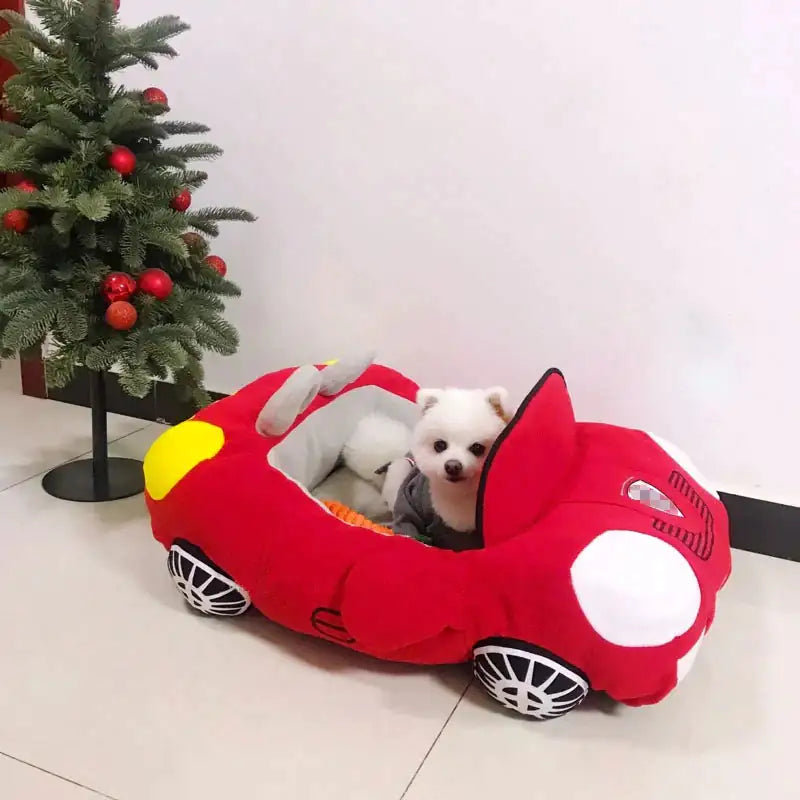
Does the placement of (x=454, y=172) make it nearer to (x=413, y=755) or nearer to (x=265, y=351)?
(x=265, y=351)

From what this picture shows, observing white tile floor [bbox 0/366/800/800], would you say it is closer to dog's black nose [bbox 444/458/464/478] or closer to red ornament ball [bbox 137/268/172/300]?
dog's black nose [bbox 444/458/464/478]

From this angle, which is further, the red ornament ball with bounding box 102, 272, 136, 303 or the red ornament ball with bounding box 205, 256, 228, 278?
the red ornament ball with bounding box 205, 256, 228, 278

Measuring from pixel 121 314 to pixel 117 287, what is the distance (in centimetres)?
6

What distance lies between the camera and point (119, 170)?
1569mm

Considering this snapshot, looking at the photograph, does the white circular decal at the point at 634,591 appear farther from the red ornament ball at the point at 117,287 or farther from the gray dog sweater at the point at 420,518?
the red ornament ball at the point at 117,287

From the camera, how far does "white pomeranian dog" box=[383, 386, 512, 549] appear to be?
142 cm

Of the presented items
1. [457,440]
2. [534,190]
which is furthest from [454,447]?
[534,190]

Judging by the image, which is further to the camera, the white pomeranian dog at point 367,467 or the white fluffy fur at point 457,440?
the white pomeranian dog at point 367,467

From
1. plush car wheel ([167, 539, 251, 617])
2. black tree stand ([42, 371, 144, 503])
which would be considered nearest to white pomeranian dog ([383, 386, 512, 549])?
plush car wheel ([167, 539, 251, 617])

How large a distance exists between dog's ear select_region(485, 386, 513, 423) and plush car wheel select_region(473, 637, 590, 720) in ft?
1.41

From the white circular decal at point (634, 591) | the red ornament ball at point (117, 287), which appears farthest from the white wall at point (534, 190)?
the white circular decal at point (634, 591)

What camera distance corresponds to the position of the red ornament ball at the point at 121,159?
1.56 m

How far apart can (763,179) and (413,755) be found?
1262 millimetres

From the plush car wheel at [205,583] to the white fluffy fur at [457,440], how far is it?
39 centimetres
